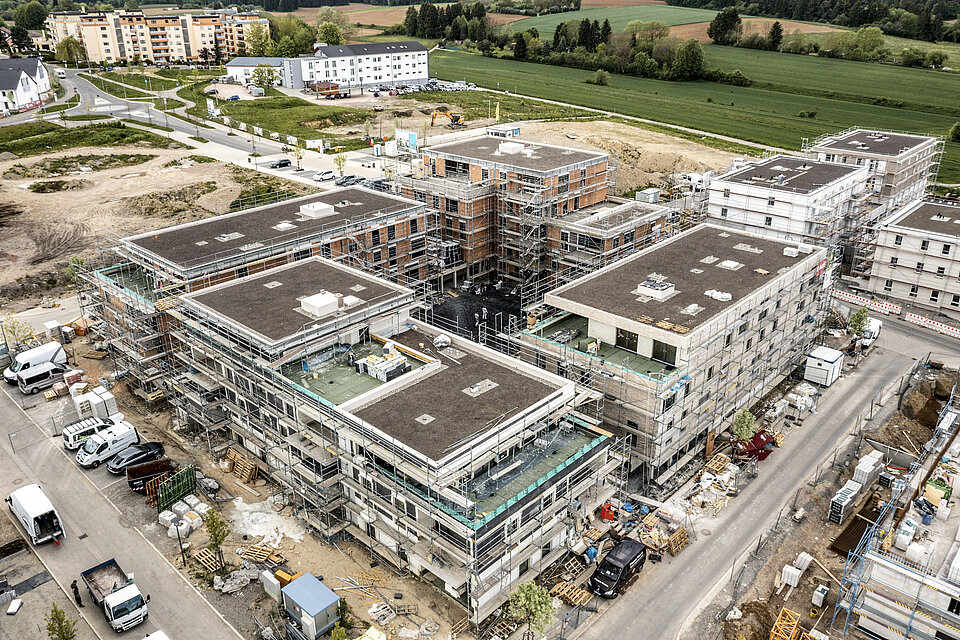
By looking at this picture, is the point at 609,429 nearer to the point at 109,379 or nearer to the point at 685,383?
the point at 685,383

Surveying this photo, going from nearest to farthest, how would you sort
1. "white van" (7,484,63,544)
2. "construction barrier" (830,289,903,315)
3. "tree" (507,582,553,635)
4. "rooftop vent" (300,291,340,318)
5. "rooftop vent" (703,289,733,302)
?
1. "tree" (507,582,553,635)
2. "white van" (7,484,63,544)
3. "rooftop vent" (300,291,340,318)
4. "rooftop vent" (703,289,733,302)
5. "construction barrier" (830,289,903,315)

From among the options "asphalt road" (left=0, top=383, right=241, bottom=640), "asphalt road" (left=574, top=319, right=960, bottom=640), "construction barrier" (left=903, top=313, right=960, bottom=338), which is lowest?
"asphalt road" (left=574, top=319, right=960, bottom=640)

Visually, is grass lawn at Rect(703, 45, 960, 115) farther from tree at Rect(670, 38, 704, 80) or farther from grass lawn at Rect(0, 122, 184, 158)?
grass lawn at Rect(0, 122, 184, 158)

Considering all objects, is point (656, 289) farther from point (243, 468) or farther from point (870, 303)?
point (870, 303)

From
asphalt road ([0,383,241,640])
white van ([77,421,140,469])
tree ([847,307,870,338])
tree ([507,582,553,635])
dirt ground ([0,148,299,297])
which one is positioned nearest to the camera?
tree ([507,582,553,635])

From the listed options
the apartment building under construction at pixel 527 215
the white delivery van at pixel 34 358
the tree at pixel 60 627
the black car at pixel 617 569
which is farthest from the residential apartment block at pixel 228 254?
the black car at pixel 617 569

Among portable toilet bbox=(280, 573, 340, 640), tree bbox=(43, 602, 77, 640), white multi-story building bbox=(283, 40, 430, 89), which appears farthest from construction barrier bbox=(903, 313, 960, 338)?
white multi-story building bbox=(283, 40, 430, 89)

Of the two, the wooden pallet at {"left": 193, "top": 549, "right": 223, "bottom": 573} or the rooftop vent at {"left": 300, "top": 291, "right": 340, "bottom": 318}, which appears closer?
the wooden pallet at {"left": 193, "top": 549, "right": 223, "bottom": 573}
